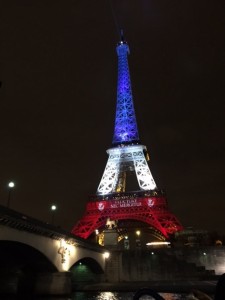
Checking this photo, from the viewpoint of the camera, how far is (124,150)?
81812mm

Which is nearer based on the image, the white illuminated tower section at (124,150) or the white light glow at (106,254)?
the white light glow at (106,254)

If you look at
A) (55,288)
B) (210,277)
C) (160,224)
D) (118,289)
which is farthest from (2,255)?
(160,224)

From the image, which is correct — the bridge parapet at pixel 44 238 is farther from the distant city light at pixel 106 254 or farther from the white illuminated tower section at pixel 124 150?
the white illuminated tower section at pixel 124 150

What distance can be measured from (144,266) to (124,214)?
58.5 ft

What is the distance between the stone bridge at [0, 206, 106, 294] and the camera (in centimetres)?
2316

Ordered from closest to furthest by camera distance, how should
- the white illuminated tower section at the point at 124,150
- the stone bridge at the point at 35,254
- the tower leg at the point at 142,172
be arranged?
the stone bridge at the point at 35,254 < the tower leg at the point at 142,172 < the white illuminated tower section at the point at 124,150

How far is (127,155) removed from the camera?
83000mm

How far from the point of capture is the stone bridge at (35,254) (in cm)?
2316

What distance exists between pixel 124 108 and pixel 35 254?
229 feet

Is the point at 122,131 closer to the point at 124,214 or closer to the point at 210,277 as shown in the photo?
the point at 124,214

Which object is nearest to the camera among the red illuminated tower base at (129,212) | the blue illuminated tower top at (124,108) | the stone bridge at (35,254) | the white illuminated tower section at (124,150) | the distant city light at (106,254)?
the stone bridge at (35,254)

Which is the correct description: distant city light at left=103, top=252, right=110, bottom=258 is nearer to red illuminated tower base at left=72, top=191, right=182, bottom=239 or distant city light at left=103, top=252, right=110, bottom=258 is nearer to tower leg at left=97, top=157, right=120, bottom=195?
red illuminated tower base at left=72, top=191, right=182, bottom=239

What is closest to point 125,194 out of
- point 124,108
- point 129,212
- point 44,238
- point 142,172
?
point 129,212

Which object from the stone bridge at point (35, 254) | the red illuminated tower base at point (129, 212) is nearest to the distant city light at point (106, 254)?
the red illuminated tower base at point (129, 212)
